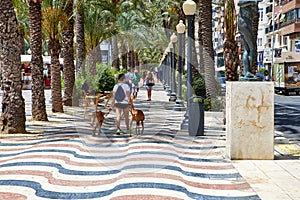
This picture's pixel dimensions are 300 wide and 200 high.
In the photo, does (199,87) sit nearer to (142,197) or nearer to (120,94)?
(120,94)

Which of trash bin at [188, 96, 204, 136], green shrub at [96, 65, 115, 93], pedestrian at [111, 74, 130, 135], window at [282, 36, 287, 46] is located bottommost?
trash bin at [188, 96, 204, 136]

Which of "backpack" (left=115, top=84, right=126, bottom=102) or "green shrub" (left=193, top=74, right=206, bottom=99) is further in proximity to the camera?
"green shrub" (left=193, top=74, right=206, bottom=99)

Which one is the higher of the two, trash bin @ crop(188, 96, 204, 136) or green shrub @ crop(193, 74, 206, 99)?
green shrub @ crop(193, 74, 206, 99)

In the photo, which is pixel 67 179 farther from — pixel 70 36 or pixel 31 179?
pixel 70 36

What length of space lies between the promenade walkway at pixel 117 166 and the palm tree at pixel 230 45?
4.74 m

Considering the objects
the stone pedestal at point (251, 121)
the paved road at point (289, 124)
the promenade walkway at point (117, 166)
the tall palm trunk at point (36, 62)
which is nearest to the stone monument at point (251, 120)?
the stone pedestal at point (251, 121)

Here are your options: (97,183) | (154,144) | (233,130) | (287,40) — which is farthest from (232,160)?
(287,40)

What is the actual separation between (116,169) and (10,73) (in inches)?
217

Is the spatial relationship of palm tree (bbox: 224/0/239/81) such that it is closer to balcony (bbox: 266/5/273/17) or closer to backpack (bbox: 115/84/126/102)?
backpack (bbox: 115/84/126/102)

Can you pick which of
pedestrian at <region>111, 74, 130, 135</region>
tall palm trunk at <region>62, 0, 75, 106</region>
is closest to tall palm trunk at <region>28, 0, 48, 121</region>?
pedestrian at <region>111, 74, 130, 135</region>

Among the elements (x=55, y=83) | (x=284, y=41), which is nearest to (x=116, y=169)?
(x=55, y=83)

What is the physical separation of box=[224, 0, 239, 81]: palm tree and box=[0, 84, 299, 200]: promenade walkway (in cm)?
474

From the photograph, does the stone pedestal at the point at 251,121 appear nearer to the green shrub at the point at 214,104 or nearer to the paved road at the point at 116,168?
the paved road at the point at 116,168

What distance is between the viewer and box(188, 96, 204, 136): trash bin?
1284 cm
